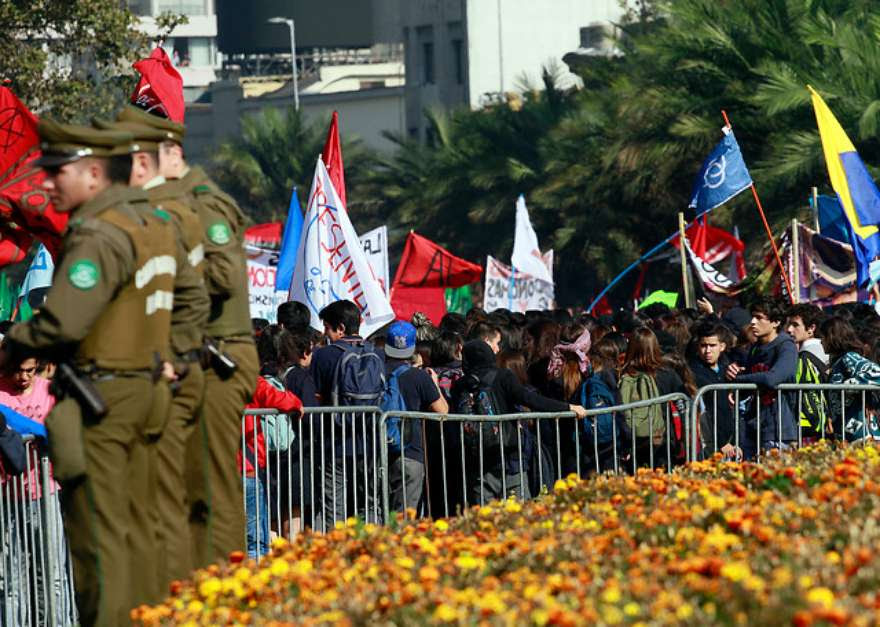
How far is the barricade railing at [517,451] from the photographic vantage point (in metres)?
11.1

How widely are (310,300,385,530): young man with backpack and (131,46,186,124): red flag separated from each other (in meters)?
2.39

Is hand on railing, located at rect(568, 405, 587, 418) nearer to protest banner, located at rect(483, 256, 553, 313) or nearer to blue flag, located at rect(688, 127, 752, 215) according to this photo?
blue flag, located at rect(688, 127, 752, 215)

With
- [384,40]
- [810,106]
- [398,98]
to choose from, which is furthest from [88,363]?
[384,40]

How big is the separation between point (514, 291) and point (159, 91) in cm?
1043

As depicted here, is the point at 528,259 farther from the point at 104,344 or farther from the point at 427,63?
the point at 427,63

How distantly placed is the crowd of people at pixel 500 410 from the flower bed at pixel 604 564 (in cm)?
257

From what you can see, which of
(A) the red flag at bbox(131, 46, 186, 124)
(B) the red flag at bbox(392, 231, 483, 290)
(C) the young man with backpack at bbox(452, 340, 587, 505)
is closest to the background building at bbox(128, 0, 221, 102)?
(B) the red flag at bbox(392, 231, 483, 290)

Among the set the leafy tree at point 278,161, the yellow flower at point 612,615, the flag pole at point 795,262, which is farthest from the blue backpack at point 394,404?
the leafy tree at point 278,161

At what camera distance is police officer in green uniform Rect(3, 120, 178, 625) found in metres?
7.13

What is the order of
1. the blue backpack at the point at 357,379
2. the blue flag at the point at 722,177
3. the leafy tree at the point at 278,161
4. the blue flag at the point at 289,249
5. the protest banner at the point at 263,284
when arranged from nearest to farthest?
the blue backpack at the point at 357,379, the blue flag at the point at 289,249, the blue flag at the point at 722,177, the protest banner at the point at 263,284, the leafy tree at the point at 278,161

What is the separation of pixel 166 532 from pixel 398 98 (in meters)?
69.9

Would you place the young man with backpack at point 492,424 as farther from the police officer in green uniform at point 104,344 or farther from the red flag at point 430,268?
the red flag at point 430,268

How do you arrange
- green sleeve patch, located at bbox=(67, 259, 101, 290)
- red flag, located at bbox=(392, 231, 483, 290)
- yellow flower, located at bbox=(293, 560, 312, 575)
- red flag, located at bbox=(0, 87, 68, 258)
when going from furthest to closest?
1. red flag, located at bbox=(392, 231, 483, 290)
2. red flag, located at bbox=(0, 87, 68, 258)
3. green sleeve patch, located at bbox=(67, 259, 101, 290)
4. yellow flower, located at bbox=(293, 560, 312, 575)

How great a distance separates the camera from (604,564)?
6316 millimetres
